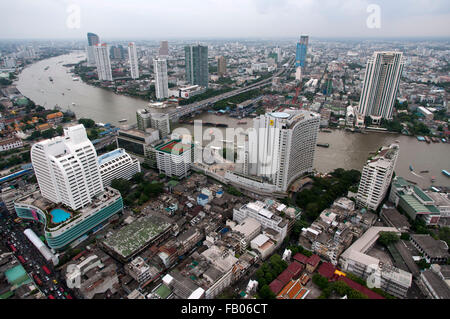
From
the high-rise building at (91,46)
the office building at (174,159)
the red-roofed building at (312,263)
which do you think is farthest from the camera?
the high-rise building at (91,46)

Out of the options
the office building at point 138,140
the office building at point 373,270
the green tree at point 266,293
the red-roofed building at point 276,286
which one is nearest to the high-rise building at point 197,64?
the office building at point 138,140

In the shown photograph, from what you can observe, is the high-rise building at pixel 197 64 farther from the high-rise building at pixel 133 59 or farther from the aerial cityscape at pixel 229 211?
the aerial cityscape at pixel 229 211

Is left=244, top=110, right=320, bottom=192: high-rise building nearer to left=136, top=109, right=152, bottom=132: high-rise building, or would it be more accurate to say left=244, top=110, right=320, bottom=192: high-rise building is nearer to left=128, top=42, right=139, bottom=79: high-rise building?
left=136, top=109, right=152, bottom=132: high-rise building

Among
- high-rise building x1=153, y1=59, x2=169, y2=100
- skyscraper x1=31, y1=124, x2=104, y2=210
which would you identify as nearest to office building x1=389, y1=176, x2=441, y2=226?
skyscraper x1=31, y1=124, x2=104, y2=210

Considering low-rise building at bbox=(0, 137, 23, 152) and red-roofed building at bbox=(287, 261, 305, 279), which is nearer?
red-roofed building at bbox=(287, 261, 305, 279)

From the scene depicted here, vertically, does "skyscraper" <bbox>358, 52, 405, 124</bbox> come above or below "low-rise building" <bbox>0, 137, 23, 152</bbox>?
above

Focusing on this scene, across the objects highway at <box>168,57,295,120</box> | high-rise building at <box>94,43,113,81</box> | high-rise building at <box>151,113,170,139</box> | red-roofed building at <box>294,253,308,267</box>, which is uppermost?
high-rise building at <box>94,43,113,81</box>
